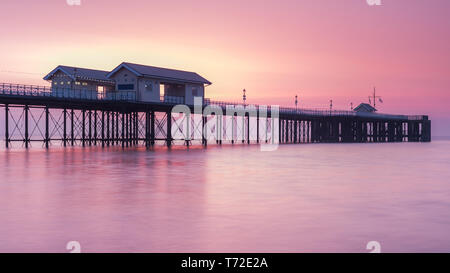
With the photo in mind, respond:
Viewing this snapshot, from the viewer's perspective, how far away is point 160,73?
55688mm

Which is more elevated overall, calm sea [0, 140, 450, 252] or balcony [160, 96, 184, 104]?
balcony [160, 96, 184, 104]

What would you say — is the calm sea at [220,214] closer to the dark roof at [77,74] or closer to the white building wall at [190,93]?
the dark roof at [77,74]

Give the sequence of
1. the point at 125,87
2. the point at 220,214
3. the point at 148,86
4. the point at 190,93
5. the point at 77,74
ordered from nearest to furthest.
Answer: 1. the point at 220,214
2. the point at 148,86
3. the point at 125,87
4. the point at 77,74
5. the point at 190,93

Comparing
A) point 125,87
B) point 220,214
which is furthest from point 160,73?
point 220,214

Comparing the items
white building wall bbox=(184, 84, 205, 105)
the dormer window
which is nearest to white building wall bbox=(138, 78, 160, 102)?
white building wall bbox=(184, 84, 205, 105)

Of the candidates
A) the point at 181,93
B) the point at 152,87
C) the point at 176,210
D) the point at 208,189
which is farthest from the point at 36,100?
the point at 176,210

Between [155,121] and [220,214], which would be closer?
[220,214]

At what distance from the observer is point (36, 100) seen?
4584 centimetres

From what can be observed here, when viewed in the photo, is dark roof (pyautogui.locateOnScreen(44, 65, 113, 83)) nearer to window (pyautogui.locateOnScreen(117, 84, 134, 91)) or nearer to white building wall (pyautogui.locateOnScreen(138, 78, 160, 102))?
window (pyautogui.locateOnScreen(117, 84, 134, 91))

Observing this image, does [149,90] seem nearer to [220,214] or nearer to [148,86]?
[148,86]

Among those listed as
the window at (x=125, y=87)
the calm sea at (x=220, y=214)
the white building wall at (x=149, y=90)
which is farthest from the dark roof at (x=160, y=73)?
the calm sea at (x=220, y=214)

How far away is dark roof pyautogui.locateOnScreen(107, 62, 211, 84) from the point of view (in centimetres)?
5313
